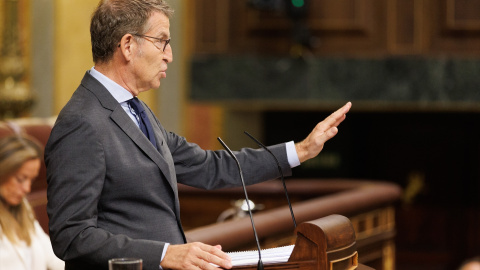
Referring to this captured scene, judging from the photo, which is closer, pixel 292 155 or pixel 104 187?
pixel 104 187

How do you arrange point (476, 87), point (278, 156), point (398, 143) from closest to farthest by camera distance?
point (278, 156) < point (476, 87) < point (398, 143)

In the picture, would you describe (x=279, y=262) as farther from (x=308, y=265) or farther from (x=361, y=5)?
(x=361, y=5)

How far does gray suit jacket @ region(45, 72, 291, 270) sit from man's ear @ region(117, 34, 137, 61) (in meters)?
0.09

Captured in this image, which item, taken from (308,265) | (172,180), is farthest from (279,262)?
(172,180)

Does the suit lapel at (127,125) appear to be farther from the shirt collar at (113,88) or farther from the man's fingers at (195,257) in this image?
the man's fingers at (195,257)

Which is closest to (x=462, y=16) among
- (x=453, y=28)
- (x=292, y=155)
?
(x=453, y=28)

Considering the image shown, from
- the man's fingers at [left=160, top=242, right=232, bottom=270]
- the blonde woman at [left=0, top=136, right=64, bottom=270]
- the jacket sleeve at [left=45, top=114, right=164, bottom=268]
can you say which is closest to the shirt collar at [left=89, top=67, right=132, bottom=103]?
the jacket sleeve at [left=45, top=114, right=164, bottom=268]

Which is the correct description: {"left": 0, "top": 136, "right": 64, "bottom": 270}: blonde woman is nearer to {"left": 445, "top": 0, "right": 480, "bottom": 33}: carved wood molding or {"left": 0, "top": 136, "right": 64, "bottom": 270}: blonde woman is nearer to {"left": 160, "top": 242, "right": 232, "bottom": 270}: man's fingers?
{"left": 160, "top": 242, "right": 232, "bottom": 270}: man's fingers

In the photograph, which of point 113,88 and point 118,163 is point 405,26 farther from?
point 118,163

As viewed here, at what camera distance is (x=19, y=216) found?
11.1 feet

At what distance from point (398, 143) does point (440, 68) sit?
43.1 inches

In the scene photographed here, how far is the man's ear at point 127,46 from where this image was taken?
1.92m

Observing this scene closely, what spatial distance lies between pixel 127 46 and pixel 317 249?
24.5 inches

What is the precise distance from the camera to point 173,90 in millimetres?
6496
